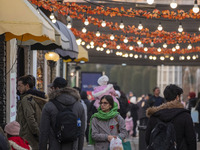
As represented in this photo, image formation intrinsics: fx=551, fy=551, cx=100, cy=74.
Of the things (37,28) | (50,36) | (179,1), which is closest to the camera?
(37,28)

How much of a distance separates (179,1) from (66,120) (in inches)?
622

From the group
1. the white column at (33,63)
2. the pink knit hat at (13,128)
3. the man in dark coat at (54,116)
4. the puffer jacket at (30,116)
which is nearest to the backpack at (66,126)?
the man in dark coat at (54,116)

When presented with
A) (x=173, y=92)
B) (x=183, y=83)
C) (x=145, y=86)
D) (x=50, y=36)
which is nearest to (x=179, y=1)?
(x=50, y=36)

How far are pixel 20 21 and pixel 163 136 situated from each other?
2827 mm

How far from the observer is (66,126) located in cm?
764

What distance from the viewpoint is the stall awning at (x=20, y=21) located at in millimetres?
8102

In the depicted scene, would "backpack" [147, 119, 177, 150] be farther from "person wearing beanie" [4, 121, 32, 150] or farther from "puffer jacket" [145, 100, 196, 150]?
"person wearing beanie" [4, 121, 32, 150]

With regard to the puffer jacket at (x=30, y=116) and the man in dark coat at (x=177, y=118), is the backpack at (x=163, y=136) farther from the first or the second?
the puffer jacket at (x=30, y=116)

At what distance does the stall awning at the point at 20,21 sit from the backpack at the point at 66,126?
1294mm

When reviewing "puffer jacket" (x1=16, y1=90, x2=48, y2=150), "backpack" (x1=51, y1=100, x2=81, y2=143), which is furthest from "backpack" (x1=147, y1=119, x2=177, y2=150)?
"puffer jacket" (x1=16, y1=90, x2=48, y2=150)

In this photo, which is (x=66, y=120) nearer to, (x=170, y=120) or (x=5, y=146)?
(x=170, y=120)

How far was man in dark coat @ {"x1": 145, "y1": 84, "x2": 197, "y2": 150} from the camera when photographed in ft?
23.2

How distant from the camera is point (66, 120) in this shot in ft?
25.1

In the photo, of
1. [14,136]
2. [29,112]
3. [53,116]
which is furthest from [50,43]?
[14,136]
